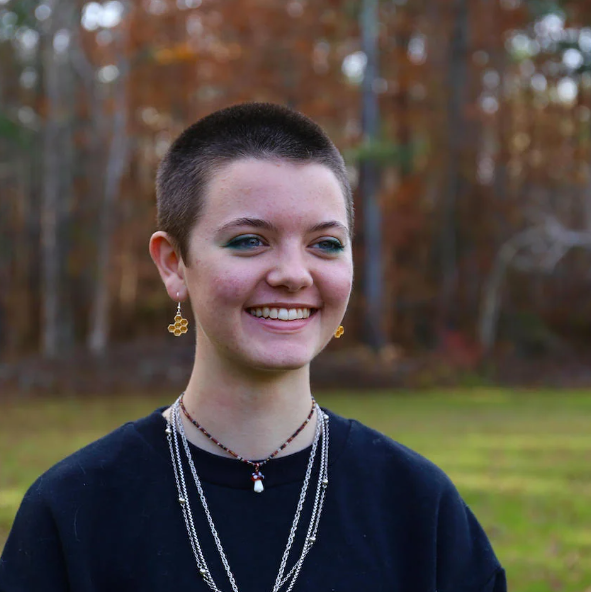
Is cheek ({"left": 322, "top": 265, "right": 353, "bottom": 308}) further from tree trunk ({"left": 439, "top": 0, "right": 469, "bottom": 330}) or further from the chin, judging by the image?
tree trunk ({"left": 439, "top": 0, "right": 469, "bottom": 330})

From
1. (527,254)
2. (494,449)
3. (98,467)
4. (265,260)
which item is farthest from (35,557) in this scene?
(527,254)

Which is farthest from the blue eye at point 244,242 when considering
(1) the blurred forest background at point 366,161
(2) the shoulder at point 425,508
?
(1) the blurred forest background at point 366,161

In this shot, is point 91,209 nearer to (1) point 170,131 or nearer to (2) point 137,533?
(1) point 170,131

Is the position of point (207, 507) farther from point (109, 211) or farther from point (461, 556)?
point (109, 211)

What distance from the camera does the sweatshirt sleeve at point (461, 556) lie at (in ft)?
6.17

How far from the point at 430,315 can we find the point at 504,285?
257cm

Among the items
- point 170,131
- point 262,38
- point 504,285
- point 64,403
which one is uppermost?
point 262,38

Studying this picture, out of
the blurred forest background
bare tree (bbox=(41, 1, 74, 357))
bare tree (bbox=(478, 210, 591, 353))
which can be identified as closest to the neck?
the blurred forest background

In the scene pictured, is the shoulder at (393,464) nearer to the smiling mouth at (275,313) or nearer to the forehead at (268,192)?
the smiling mouth at (275,313)

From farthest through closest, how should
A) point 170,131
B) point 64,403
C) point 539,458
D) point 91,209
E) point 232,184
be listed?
point 170,131, point 91,209, point 64,403, point 539,458, point 232,184

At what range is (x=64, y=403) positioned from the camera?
605 inches

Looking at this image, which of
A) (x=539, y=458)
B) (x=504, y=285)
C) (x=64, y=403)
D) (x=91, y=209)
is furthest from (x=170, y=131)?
(x=539, y=458)

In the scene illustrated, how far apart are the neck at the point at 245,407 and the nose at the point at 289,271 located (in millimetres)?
207

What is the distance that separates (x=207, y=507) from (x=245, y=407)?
22 centimetres
